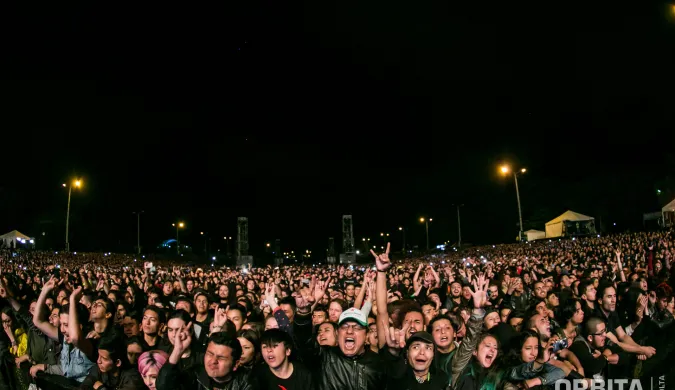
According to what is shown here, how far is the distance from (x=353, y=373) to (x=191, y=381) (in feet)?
4.26

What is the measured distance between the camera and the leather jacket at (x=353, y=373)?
13.6 feet

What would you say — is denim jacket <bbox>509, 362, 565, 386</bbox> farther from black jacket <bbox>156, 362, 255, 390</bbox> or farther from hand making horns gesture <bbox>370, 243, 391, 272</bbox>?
black jacket <bbox>156, 362, 255, 390</bbox>

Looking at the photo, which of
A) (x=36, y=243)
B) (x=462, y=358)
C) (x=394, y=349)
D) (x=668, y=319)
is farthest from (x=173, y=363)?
(x=36, y=243)

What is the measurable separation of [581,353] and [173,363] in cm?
393

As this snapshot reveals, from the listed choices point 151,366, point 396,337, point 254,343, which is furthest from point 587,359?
point 151,366

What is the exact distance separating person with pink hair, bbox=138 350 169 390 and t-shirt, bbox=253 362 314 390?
0.80 m

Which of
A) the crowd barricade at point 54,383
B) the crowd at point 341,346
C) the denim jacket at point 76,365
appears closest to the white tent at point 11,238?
the crowd at point 341,346

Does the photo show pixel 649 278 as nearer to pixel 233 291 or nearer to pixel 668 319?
pixel 668 319

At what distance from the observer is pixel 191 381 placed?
4.07 meters

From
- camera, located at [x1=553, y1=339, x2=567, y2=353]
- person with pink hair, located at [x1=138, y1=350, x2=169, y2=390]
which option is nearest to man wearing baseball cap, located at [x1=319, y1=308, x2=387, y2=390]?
person with pink hair, located at [x1=138, y1=350, x2=169, y2=390]

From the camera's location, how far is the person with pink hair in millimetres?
4109

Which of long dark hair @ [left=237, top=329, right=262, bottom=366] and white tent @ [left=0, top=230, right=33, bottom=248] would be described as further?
white tent @ [left=0, top=230, right=33, bottom=248]

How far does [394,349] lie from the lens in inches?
203

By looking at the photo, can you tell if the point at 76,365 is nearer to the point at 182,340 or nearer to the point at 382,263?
the point at 182,340
